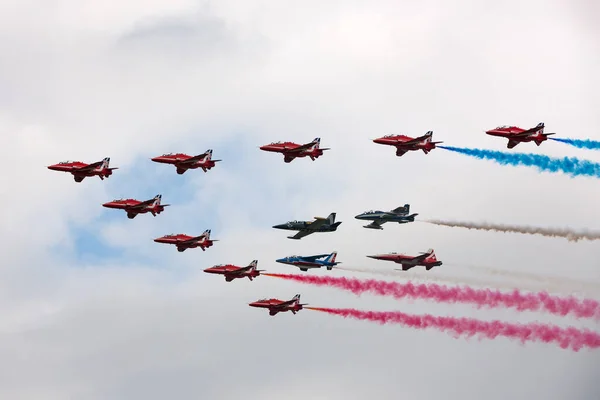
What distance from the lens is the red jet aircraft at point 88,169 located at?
14712 cm

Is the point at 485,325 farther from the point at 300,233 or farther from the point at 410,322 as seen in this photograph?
the point at 300,233

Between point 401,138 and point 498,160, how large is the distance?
1261cm

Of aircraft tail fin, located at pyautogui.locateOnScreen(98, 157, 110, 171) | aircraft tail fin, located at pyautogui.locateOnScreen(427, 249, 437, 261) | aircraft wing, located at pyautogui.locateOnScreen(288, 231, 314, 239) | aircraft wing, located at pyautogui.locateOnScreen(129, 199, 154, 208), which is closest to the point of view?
aircraft tail fin, located at pyautogui.locateOnScreen(98, 157, 110, 171)

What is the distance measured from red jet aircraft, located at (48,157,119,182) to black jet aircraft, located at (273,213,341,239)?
114ft

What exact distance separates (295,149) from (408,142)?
1406 centimetres

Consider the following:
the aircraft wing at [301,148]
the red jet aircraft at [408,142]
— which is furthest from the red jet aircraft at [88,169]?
the red jet aircraft at [408,142]

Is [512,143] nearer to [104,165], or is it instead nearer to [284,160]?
[284,160]

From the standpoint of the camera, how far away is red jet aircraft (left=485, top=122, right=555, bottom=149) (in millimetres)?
146750

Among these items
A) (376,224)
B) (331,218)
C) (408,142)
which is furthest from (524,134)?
(376,224)

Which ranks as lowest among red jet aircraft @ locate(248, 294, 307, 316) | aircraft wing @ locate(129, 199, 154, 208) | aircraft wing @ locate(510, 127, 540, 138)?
red jet aircraft @ locate(248, 294, 307, 316)

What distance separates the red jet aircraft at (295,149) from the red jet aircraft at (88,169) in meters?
19.6

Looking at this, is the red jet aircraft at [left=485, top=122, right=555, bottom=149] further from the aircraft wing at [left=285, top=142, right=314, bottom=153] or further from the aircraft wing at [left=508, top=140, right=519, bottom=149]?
the aircraft wing at [left=285, top=142, right=314, bottom=153]

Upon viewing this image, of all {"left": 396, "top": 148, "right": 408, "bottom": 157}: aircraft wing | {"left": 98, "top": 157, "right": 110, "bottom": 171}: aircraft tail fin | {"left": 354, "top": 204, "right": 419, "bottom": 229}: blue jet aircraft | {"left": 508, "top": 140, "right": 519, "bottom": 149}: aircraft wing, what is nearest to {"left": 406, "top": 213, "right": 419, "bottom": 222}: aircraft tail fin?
{"left": 354, "top": 204, "right": 419, "bottom": 229}: blue jet aircraft

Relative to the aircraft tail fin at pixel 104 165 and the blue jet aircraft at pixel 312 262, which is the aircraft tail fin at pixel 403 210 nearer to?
the blue jet aircraft at pixel 312 262
